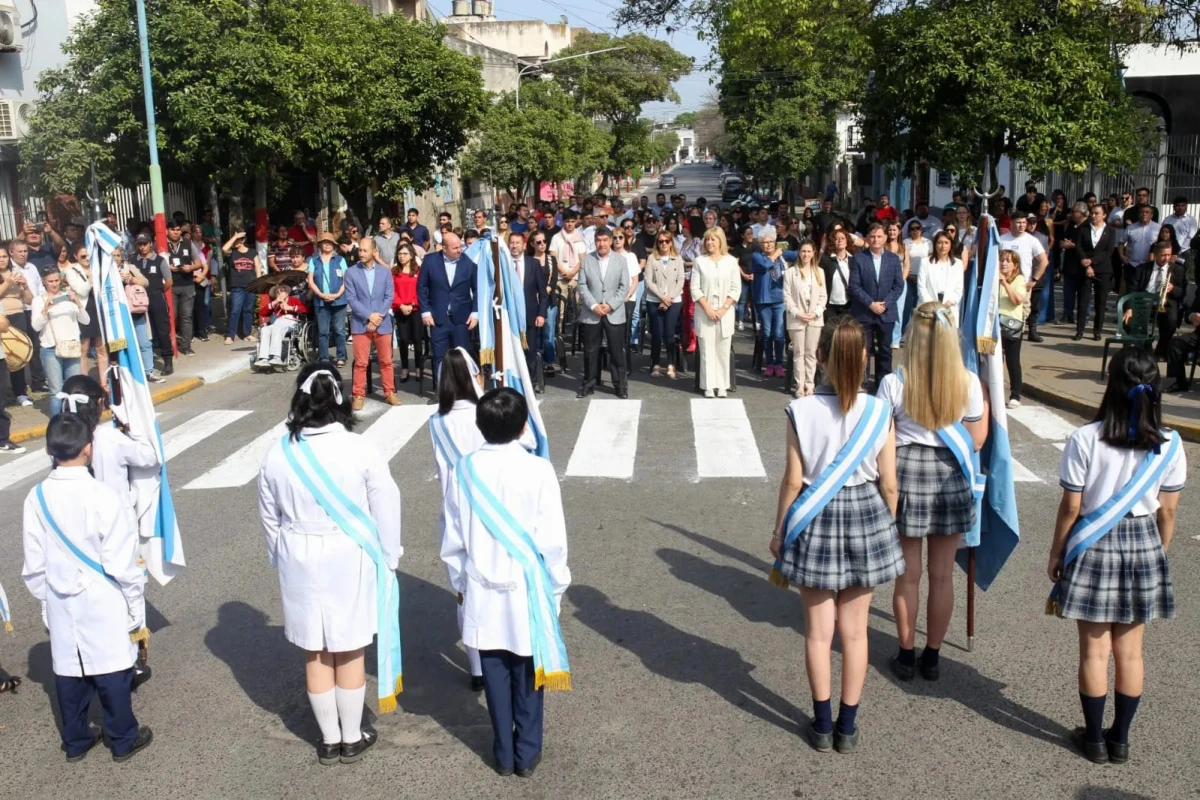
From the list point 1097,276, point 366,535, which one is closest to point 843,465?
point 366,535

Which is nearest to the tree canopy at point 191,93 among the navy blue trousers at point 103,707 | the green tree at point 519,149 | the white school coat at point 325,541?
the navy blue trousers at point 103,707

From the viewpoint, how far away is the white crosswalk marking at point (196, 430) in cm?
1138

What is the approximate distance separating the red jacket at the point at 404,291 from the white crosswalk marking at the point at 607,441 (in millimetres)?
2715

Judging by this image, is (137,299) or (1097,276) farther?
(1097,276)

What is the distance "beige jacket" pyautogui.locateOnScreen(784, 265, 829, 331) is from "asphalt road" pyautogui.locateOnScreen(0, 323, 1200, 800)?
422 cm

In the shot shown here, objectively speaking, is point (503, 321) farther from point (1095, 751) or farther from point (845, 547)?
point (1095, 751)

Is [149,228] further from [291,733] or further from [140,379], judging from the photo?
[291,733]

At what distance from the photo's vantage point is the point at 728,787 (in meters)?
4.80

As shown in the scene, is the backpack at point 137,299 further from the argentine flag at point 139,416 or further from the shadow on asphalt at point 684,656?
the shadow on asphalt at point 684,656

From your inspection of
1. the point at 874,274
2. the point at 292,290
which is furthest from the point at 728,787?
the point at 292,290

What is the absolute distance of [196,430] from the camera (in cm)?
1208

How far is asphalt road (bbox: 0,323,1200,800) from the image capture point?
4.89 m

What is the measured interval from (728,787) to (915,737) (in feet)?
3.13

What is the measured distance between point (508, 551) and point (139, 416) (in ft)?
9.21
